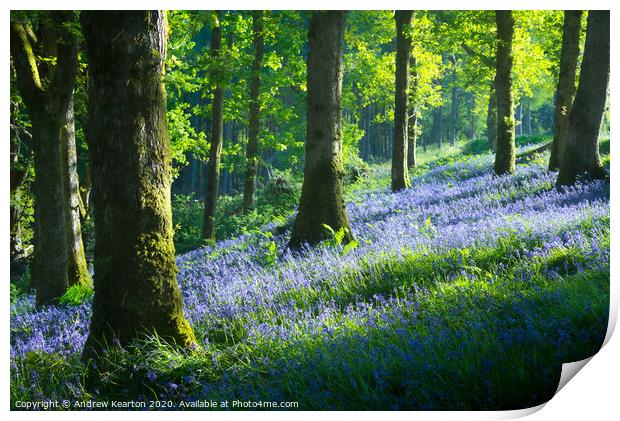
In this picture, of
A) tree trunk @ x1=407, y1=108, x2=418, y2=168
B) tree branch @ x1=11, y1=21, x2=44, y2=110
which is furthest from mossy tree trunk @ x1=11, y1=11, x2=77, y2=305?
tree trunk @ x1=407, y1=108, x2=418, y2=168

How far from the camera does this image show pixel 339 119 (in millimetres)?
6891

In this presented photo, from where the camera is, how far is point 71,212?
309 inches

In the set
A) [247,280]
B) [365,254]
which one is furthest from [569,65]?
[247,280]

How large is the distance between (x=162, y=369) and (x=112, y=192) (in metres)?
1.36

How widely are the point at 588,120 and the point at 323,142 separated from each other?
10.7ft

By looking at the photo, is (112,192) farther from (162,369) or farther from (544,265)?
(544,265)

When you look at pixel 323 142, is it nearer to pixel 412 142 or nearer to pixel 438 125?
pixel 438 125

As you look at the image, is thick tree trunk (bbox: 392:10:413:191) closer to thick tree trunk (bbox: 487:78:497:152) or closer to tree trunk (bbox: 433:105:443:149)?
tree trunk (bbox: 433:105:443:149)

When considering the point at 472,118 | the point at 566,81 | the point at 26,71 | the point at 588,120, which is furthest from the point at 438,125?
the point at 26,71

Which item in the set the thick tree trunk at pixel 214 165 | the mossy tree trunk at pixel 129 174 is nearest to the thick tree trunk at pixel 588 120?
the mossy tree trunk at pixel 129 174

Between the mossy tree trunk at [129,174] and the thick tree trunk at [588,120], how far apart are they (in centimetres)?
474

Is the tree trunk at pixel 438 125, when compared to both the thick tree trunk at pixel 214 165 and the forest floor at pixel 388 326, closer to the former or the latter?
the forest floor at pixel 388 326

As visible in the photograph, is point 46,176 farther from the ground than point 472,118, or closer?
closer

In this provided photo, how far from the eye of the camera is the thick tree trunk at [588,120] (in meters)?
6.36
